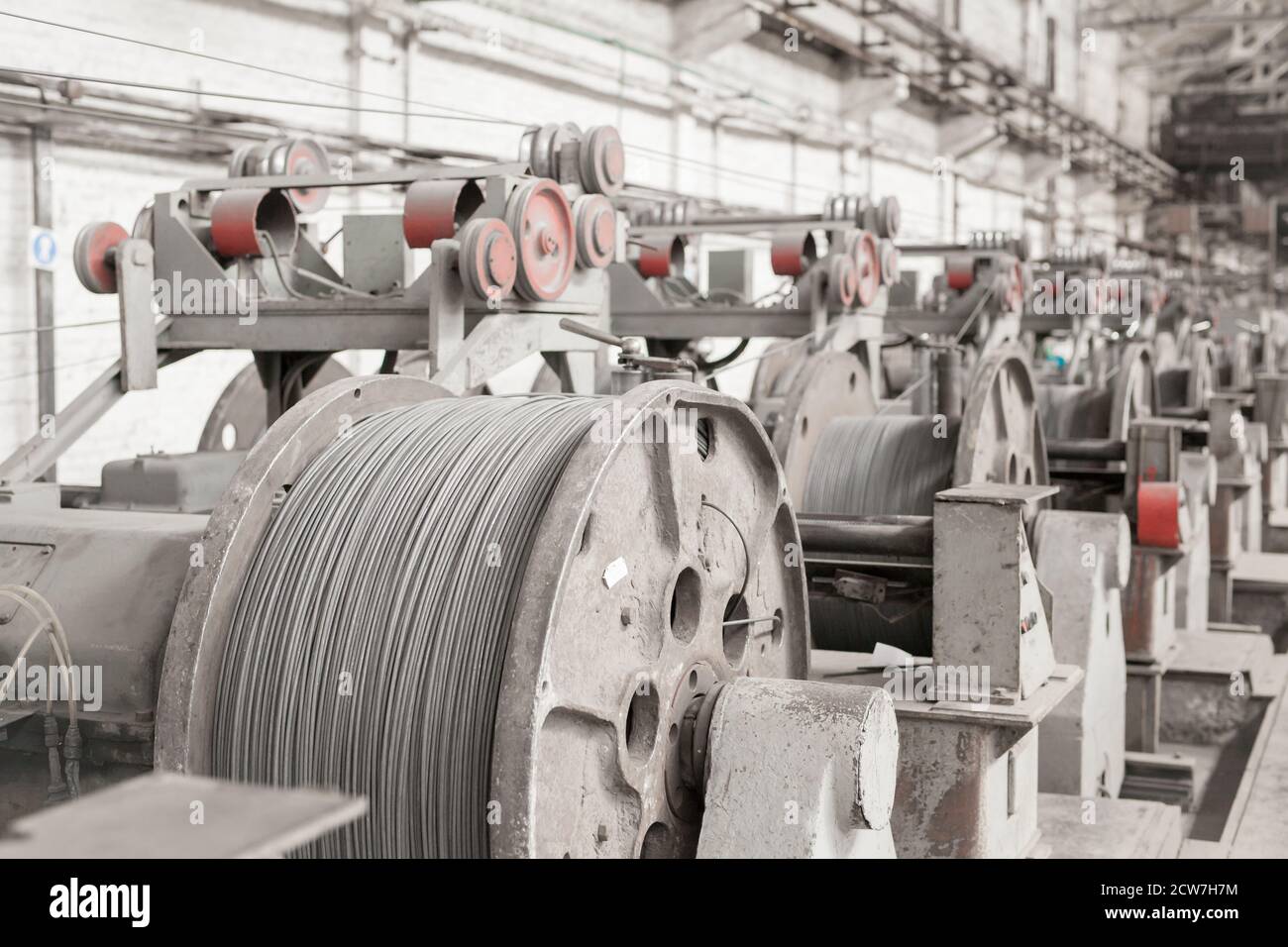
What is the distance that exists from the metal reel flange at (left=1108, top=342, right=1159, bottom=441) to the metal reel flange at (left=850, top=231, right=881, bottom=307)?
5.01 feet

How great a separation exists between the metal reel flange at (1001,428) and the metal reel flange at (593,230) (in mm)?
1700

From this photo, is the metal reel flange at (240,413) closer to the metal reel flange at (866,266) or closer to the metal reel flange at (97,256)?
the metal reel flange at (97,256)

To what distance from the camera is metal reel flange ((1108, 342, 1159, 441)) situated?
868cm

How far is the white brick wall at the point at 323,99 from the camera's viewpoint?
9.40 metres

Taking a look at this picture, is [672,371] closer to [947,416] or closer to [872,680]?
[872,680]

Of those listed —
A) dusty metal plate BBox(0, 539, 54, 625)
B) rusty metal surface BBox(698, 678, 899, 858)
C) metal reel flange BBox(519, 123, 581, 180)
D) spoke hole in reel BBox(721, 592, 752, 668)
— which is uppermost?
metal reel flange BBox(519, 123, 581, 180)

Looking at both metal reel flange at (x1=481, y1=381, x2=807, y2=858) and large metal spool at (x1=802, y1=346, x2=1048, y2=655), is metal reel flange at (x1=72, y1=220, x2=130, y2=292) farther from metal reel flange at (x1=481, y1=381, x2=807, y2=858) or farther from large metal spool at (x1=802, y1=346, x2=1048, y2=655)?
metal reel flange at (x1=481, y1=381, x2=807, y2=858)

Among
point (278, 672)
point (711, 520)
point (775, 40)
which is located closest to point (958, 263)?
point (775, 40)

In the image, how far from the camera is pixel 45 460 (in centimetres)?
540

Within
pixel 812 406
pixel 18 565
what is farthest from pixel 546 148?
pixel 18 565

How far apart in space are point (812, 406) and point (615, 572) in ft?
12.4

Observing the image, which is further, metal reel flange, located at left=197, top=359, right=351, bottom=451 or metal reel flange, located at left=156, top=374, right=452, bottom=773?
metal reel flange, located at left=197, top=359, right=351, bottom=451

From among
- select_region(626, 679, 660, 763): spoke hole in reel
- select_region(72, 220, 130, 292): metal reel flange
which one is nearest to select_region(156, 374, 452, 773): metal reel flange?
select_region(626, 679, 660, 763): spoke hole in reel
